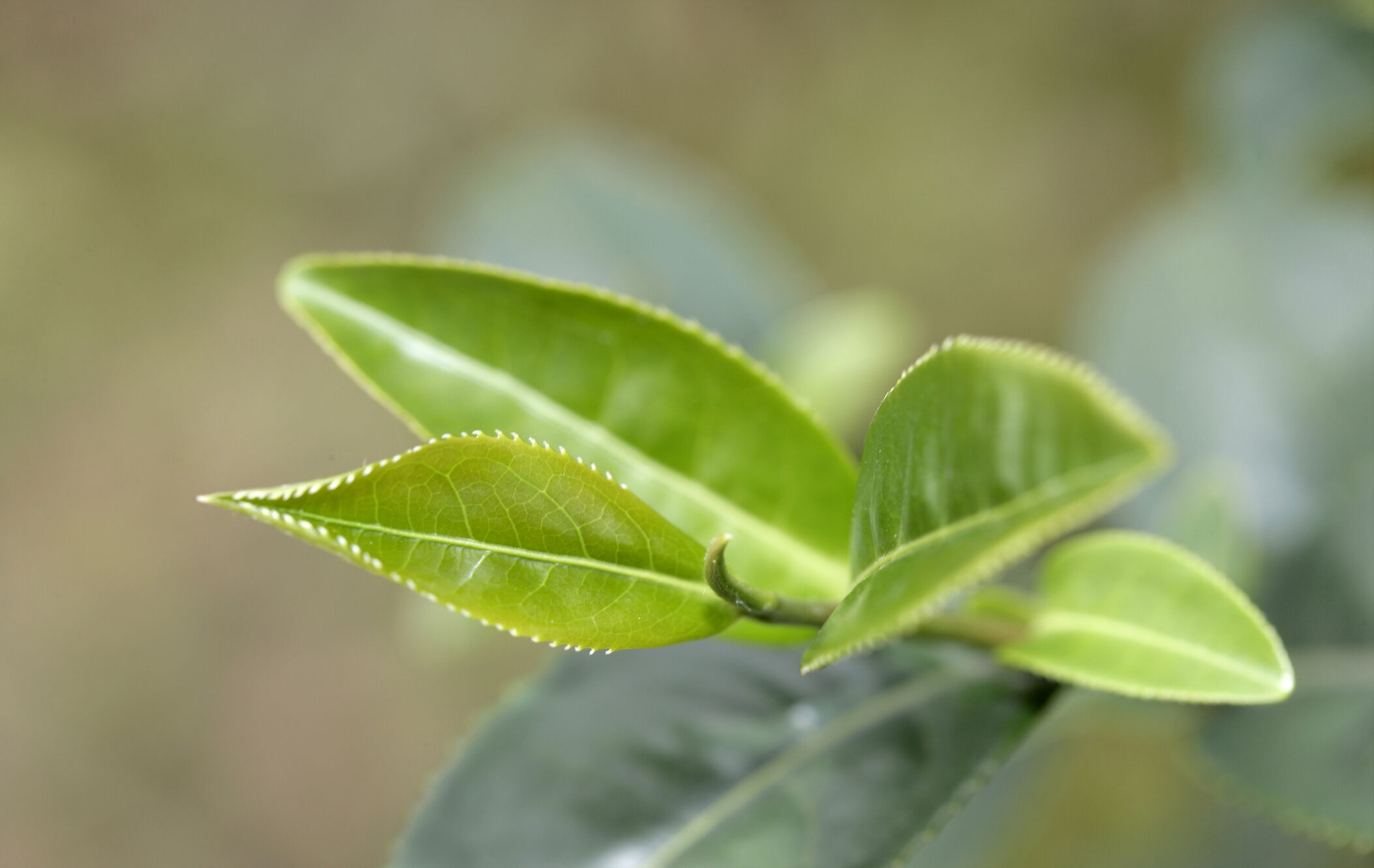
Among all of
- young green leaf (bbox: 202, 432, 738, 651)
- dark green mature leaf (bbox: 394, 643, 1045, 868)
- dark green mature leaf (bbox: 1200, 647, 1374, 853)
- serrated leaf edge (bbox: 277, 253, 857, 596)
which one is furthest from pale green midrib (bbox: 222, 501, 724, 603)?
dark green mature leaf (bbox: 1200, 647, 1374, 853)

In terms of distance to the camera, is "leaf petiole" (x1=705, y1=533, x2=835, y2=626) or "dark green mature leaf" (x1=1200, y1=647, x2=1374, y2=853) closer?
"leaf petiole" (x1=705, y1=533, x2=835, y2=626)

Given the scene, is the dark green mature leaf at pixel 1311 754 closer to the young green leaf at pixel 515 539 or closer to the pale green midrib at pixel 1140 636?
the pale green midrib at pixel 1140 636

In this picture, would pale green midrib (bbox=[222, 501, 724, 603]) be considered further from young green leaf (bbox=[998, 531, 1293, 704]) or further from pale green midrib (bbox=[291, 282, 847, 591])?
young green leaf (bbox=[998, 531, 1293, 704])

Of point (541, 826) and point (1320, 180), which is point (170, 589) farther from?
point (1320, 180)

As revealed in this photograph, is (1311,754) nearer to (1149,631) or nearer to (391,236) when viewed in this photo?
(1149,631)

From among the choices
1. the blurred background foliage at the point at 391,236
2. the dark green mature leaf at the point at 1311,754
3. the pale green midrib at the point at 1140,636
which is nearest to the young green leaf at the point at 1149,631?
the pale green midrib at the point at 1140,636

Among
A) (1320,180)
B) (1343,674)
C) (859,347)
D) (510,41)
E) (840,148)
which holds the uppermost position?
(510,41)

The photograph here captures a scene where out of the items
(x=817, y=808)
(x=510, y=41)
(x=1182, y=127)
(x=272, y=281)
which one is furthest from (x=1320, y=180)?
(x=272, y=281)
